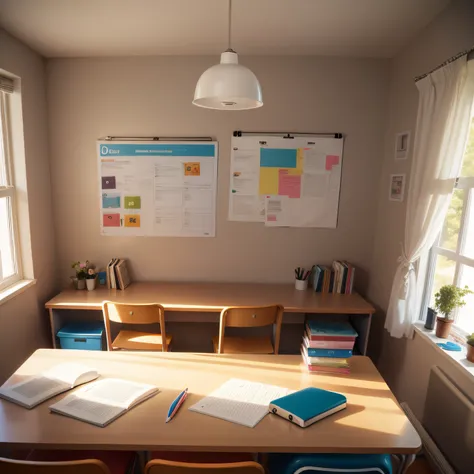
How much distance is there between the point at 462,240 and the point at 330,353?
1.10 meters

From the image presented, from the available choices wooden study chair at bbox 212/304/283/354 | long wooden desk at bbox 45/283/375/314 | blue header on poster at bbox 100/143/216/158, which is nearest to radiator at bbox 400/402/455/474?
long wooden desk at bbox 45/283/375/314

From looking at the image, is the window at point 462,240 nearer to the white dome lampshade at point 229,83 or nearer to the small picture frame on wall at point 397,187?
the small picture frame on wall at point 397,187

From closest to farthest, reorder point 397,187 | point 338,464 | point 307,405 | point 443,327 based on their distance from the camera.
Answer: point 338,464 → point 307,405 → point 443,327 → point 397,187

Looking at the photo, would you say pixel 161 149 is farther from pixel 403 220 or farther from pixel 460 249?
pixel 460 249

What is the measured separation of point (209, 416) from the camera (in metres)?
1.49

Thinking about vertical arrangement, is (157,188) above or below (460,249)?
above

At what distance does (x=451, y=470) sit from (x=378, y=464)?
84 cm

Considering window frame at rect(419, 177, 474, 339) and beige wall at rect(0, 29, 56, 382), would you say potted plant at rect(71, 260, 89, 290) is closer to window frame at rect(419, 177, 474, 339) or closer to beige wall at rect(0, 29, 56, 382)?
beige wall at rect(0, 29, 56, 382)

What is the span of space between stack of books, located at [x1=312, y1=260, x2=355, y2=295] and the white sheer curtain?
63cm

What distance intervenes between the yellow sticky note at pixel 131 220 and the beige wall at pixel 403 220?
220 cm

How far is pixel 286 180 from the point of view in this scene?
325cm

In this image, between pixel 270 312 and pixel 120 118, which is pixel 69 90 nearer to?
pixel 120 118

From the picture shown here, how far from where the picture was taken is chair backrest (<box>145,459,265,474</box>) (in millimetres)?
1182

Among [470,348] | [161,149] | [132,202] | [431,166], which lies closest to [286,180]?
[161,149]
